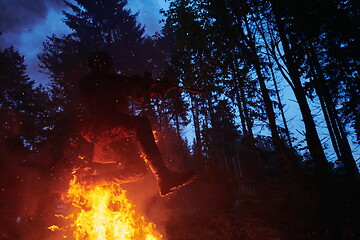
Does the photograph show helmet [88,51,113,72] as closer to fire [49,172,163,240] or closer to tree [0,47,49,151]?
fire [49,172,163,240]

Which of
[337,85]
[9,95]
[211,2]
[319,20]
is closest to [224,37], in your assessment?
[211,2]

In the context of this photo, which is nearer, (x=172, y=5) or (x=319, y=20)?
(x=319, y=20)

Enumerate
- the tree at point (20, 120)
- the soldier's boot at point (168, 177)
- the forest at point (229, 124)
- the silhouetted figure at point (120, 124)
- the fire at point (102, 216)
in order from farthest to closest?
1. the tree at point (20, 120)
2. the forest at point (229, 124)
3. the fire at point (102, 216)
4. the silhouetted figure at point (120, 124)
5. the soldier's boot at point (168, 177)

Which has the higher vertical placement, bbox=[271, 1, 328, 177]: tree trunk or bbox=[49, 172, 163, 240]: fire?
bbox=[271, 1, 328, 177]: tree trunk

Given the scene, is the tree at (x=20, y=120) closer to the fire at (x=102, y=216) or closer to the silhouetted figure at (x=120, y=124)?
the fire at (x=102, y=216)

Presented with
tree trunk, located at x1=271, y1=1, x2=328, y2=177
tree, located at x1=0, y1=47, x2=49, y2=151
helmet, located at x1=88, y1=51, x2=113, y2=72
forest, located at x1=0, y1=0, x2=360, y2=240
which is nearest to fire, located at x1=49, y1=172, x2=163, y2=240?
forest, located at x1=0, y1=0, x2=360, y2=240

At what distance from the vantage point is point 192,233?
10.1 m

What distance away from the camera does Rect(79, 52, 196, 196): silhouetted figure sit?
3098 millimetres

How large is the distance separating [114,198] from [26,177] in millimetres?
8849

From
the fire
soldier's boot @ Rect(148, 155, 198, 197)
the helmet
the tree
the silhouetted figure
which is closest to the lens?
soldier's boot @ Rect(148, 155, 198, 197)

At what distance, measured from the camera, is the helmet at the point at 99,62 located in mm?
3391

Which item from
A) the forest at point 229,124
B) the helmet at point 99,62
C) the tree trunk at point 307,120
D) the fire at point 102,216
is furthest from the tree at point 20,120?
the tree trunk at point 307,120

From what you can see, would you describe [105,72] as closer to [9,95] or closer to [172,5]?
[172,5]

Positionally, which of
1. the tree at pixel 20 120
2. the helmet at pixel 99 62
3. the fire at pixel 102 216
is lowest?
the fire at pixel 102 216
